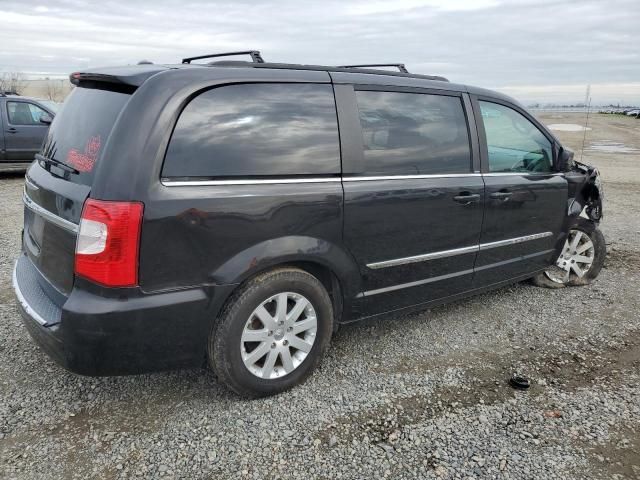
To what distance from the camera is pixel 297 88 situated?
2.81 meters

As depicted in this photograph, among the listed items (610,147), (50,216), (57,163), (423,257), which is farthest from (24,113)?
(610,147)

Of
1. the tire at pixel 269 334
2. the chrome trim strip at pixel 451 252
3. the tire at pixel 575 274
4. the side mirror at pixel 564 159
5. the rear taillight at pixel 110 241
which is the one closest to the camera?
the rear taillight at pixel 110 241

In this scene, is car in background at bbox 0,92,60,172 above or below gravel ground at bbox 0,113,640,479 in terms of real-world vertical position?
above

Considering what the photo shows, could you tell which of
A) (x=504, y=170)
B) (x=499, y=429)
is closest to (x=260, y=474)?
(x=499, y=429)

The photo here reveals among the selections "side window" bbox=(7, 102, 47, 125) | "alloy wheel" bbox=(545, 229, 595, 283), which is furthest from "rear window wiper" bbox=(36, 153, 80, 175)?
"side window" bbox=(7, 102, 47, 125)

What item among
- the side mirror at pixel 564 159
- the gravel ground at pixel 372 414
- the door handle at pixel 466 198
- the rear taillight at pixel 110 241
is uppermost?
the side mirror at pixel 564 159

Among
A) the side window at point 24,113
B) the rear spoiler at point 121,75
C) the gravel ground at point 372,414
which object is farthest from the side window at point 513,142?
the side window at point 24,113

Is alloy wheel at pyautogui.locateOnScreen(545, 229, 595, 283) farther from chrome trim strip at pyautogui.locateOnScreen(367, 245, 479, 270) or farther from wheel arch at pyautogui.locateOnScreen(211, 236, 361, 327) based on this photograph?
wheel arch at pyautogui.locateOnScreen(211, 236, 361, 327)

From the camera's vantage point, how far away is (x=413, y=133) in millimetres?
3273

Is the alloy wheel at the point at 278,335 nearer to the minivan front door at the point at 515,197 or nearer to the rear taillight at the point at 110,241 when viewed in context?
the rear taillight at the point at 110,241

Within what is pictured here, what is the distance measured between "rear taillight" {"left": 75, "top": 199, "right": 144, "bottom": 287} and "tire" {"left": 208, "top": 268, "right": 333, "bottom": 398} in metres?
0.55

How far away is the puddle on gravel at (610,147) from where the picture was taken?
62.2 feet

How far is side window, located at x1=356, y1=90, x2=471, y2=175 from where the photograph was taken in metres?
3.05

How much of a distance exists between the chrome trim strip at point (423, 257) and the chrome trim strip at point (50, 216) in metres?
1.61
